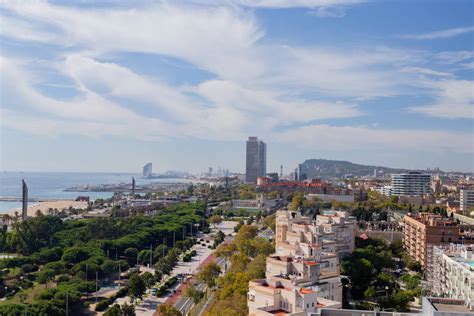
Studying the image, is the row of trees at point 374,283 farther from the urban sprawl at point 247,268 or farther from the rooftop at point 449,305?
the rooftop at point 449,305

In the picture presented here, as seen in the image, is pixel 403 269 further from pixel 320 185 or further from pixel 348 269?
pixel 320 185

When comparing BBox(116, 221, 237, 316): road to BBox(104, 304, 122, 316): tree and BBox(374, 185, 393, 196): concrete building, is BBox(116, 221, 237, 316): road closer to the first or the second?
BBox(104, 304, 122, 316): tree

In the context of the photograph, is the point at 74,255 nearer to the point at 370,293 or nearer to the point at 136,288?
the point at 136,288

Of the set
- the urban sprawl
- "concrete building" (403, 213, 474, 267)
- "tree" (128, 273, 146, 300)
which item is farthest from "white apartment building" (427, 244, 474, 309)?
"tree" (128, 273, 146, 300)

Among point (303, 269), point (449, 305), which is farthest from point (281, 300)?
point (449, 305)

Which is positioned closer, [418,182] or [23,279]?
[23,279]

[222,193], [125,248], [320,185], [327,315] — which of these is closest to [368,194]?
[320,185]
